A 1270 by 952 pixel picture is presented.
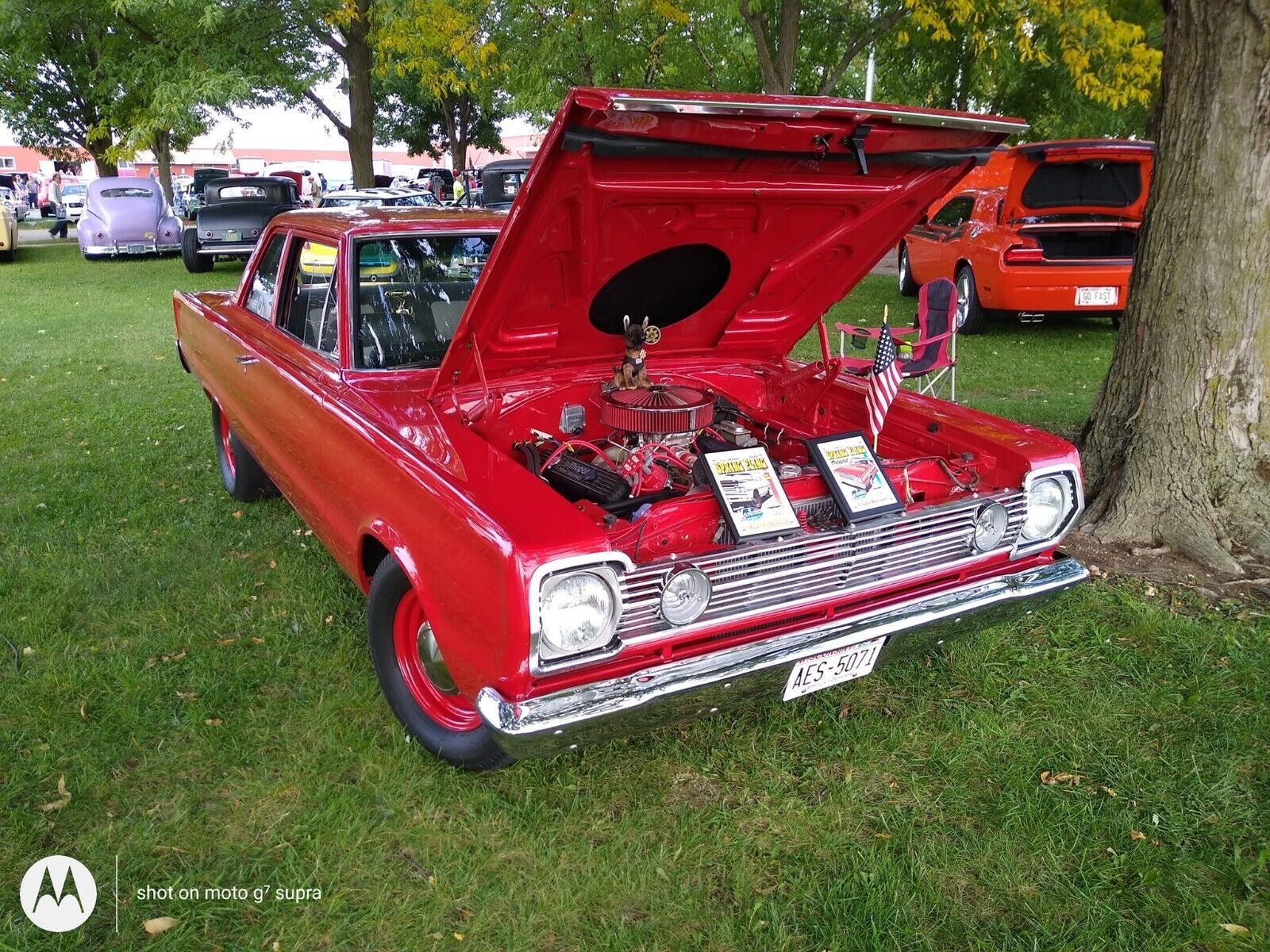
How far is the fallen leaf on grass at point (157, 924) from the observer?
6.90 ft

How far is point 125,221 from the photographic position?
16016mm

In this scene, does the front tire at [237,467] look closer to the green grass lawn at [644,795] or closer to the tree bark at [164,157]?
the green grass lawn at [644,795]

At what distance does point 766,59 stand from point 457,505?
9.13 meters

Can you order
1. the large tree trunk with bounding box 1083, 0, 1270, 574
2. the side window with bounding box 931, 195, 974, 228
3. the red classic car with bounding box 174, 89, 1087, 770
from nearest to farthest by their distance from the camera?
1. the red classic car with bounding box 174, 89, 1087, 770
2. the large tree trunk with bounding box 1083, 0, 1270, 574
3. the side window with bounding box 931, 195, 974, 228

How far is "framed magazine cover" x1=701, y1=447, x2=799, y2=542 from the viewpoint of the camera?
2322 mm

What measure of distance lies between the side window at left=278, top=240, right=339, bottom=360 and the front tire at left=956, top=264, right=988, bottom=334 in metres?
7.02

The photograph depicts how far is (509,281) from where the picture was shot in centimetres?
254

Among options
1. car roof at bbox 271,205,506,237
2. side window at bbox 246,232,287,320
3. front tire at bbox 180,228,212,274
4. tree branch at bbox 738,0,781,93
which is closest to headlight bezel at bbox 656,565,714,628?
car roof at bbox 271,205,506,237

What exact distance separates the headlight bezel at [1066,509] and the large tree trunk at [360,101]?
44.7 feet

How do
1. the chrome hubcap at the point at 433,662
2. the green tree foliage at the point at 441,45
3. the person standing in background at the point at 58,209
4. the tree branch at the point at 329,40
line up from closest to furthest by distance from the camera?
the chrome hubcap at the point at 433,662 → the green tree foliage at the point at 441,45 → the tree branch at the point at 329,40 → the person standing in background at the point at 58,209

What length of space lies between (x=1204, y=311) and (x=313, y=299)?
11.8 feet

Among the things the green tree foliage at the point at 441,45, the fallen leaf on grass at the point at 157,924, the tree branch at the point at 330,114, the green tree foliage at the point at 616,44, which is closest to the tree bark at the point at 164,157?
the tree branch at the point at 330,114

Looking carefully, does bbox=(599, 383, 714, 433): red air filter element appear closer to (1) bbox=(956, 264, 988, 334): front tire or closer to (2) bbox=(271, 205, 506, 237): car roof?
(2) bbox=(271, 205, 506, 237): car roof

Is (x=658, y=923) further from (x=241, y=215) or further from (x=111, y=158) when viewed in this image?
(x=111, y=158)
